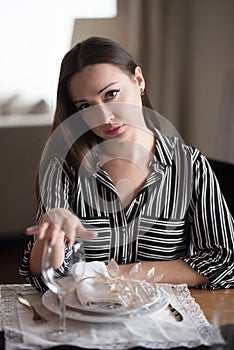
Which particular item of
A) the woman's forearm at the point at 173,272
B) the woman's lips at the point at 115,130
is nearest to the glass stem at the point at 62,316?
the woman's forearm at the point at 173,272

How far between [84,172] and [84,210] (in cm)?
11

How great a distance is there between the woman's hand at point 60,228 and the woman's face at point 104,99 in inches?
18.4

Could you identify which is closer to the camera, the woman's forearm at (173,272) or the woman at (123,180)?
the woman's forearm at (173,272)

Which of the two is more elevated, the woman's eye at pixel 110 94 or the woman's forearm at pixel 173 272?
the woman's eye at pixel 110 94

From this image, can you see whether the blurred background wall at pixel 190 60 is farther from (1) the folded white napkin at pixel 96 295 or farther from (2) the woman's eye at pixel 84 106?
(1) the folded white napkin at pixel 96 295

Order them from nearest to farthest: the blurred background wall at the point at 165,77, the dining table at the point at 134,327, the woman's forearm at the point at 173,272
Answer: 1. the dining table at the point at 134,327
2. the woman's forearm at the point at 173,272
3. the blurred background wall at the point at 165,77

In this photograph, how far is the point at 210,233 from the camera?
6.43 ft

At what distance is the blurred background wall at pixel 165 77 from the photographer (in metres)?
4.40

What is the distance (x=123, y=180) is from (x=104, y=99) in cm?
23

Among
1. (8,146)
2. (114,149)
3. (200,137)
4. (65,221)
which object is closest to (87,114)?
(114,149)

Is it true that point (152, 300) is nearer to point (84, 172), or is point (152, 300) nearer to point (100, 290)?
point (100, 290)

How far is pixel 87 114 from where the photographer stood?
1.98 meters

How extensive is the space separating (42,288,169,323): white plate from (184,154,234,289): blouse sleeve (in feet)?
0.85

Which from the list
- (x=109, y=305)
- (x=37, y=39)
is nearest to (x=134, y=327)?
(x=109, y=305)
